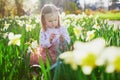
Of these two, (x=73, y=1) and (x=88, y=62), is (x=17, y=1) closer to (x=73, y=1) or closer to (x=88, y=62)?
(x=73, y=1)

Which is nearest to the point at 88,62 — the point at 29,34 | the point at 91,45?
the point at 91,45

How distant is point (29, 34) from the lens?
2.44 m

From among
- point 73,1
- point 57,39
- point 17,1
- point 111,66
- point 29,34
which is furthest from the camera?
point 73,1

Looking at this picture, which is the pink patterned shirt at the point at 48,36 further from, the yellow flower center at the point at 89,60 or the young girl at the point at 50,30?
the yellow flower center at the point at 89,60

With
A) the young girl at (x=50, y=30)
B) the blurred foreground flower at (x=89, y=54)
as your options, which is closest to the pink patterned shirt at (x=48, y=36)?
the young girl at (x=50, y=30)

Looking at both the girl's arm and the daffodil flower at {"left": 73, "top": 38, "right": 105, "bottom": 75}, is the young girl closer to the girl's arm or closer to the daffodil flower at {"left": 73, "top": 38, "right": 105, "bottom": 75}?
the girl's arm

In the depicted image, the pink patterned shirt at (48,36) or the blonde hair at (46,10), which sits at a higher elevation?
the blonde hair at (46,10)

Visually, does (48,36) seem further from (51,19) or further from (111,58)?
(111,58)

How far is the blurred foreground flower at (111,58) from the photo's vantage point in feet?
1.27

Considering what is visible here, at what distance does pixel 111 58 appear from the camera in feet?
1.28

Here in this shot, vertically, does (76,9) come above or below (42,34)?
below

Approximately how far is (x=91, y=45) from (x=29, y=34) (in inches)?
80.5

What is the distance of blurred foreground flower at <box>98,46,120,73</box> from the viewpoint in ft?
1.27

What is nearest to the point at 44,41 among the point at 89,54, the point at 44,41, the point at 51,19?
the point at 44,41
